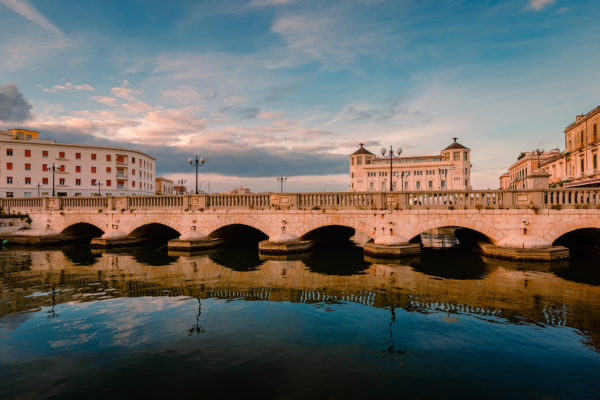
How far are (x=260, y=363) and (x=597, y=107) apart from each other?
52127 mm

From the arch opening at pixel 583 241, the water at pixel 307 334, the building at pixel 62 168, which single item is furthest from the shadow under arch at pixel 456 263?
the building at pixel 62 168

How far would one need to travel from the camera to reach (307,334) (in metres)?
7.92

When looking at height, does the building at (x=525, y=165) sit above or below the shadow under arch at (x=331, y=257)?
above

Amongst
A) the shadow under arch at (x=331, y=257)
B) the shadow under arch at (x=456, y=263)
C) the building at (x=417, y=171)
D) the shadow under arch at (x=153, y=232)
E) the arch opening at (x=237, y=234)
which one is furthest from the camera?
the building at (x=417, y=171)

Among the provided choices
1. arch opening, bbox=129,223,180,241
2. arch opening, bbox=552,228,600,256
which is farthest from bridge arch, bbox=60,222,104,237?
arch opening, bbox=552,228,600,256

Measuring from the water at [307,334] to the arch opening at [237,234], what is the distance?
807cm

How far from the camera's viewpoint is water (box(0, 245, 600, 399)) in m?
5.77

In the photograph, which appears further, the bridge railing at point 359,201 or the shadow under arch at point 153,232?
the shadow under arch at point 153,232

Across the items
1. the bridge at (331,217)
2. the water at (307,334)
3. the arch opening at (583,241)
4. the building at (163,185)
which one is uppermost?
the building at (163,185)

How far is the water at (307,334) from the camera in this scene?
5.77 metres

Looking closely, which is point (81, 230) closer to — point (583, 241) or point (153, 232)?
point (153, 232)

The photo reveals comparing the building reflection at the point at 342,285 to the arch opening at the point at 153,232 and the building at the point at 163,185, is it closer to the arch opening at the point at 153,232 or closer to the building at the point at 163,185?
the arch opening at the point at 153,232

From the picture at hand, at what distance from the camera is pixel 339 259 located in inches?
723

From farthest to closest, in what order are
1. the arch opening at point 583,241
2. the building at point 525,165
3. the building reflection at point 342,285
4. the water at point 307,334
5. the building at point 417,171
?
the building at point 417,171 → the building at point 525,165 → the arch opening at point 583,241 → the building reflection at point 342,285 → the water at point 307,334
